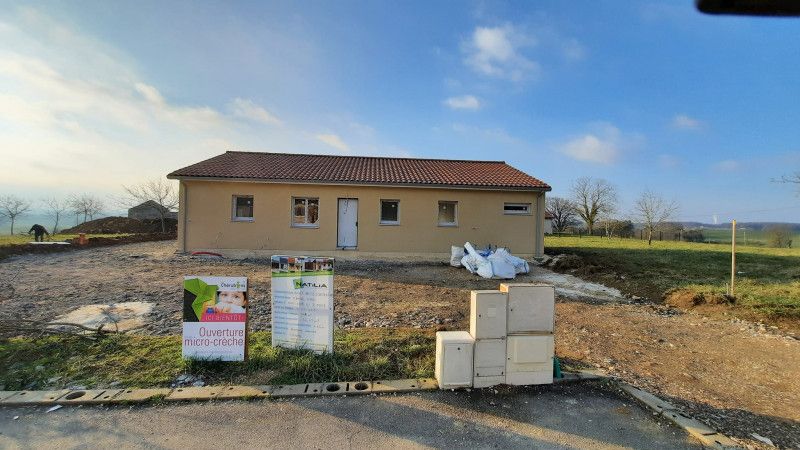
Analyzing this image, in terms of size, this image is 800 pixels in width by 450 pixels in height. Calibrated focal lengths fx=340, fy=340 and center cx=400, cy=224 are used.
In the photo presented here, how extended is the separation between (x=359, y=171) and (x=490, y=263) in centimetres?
736

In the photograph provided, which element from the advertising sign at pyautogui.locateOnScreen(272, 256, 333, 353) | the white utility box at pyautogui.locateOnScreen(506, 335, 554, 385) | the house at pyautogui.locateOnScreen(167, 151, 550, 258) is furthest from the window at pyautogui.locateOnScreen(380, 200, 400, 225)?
the white utility box at pyautogui.locateOnScreen(506, 335, 554, 385)

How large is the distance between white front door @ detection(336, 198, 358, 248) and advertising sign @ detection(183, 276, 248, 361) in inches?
381

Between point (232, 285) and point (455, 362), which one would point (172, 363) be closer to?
point (232, 285)

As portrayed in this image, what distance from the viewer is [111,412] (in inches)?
117

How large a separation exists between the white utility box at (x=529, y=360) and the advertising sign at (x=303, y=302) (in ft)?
6.69

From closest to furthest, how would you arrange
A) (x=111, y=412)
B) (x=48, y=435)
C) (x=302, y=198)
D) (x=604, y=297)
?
(x=48, y=435)
(x=111, y=412)
(x=604, y=297)
(x=302, y=198)

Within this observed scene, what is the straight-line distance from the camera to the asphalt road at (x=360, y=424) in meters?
2.63

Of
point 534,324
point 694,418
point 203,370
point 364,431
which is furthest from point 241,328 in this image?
point 694,418

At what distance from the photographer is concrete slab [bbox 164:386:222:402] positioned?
10.4 ft

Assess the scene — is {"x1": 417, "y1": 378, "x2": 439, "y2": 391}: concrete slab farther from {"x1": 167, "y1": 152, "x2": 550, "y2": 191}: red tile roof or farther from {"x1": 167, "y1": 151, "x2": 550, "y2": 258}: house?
{"x1": 167, "y1": 152, "x2": 550, "y2": 191}: red tile roof

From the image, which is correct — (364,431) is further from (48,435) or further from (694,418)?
(694,418)

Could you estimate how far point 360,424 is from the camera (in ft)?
9.36

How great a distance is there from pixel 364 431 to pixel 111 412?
2253mm

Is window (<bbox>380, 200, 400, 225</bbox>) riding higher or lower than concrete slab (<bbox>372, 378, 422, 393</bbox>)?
higher
